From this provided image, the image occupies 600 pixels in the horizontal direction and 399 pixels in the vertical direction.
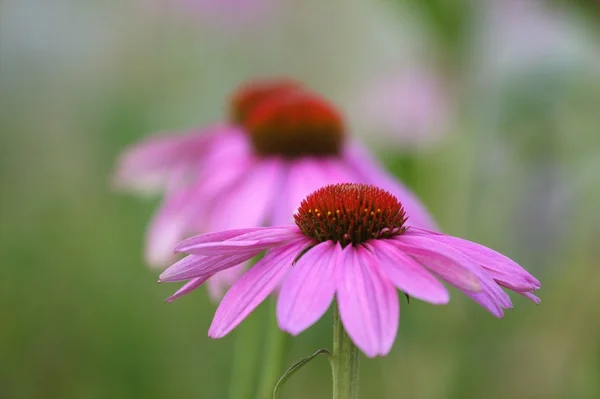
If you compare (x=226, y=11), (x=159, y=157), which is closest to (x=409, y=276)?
(x=159, y=157)

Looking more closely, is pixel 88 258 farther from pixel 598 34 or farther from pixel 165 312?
pixel 598 34

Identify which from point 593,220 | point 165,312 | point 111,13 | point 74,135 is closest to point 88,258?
point 165,312

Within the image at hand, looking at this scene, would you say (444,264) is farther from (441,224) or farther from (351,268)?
(441,224)

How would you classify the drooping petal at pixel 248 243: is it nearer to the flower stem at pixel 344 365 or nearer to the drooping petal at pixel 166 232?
the flower stem at pixel 344 365

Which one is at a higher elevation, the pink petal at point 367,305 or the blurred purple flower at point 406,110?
the blurred purple flower at point 406,110

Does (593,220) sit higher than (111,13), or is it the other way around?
(111,13)

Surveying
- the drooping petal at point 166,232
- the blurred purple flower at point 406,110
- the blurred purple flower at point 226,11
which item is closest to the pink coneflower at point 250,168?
the drooping petal at point 166,232
